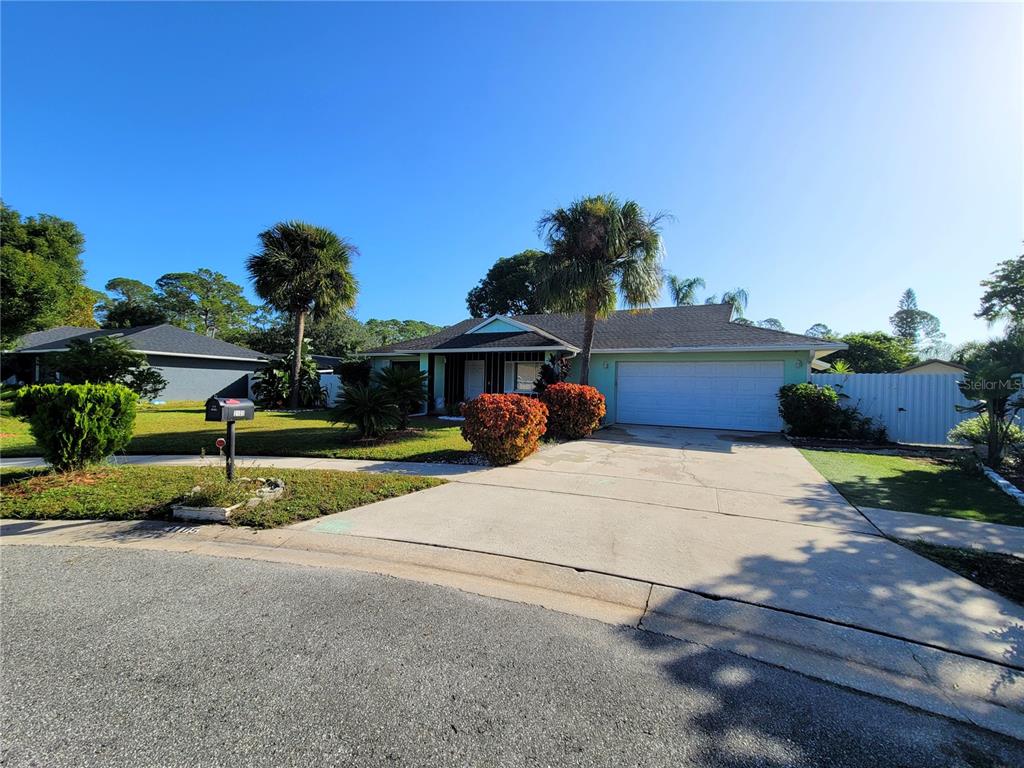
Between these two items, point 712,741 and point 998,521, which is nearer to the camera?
point 712,741

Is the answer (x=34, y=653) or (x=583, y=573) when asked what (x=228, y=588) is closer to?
(x=34, y=653)

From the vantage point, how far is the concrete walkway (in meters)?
4.20

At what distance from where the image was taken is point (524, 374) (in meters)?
16.7

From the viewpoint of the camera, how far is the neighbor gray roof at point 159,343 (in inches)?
826

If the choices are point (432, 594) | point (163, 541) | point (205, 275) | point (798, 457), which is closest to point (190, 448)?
point (163, 541)

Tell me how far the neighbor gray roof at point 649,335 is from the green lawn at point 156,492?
351 inches

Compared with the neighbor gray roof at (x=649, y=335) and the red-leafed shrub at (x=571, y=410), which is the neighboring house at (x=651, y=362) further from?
the red-leafed shrub at (x=571, y=410)

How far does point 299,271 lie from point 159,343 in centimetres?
967

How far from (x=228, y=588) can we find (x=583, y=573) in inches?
108

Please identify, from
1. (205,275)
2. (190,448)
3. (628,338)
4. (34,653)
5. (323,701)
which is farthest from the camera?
(205,275)

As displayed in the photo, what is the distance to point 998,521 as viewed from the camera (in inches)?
195

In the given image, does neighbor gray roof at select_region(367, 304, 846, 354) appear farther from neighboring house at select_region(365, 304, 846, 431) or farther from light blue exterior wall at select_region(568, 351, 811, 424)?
light blue exterior wall at select_region(568, 351, 811, 424)

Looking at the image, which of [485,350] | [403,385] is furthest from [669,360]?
[403,385]

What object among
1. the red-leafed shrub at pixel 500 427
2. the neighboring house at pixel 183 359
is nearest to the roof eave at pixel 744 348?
the red-leafed shrub at pixel 500 427
